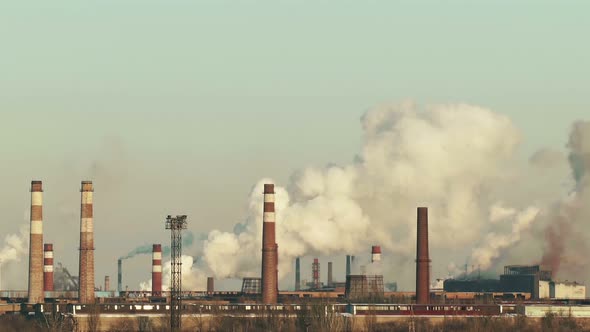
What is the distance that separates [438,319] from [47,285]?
39.7m

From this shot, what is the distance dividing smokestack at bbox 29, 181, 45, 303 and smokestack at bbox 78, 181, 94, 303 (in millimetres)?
4673

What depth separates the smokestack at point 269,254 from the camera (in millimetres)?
103438

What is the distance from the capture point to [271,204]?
10556cm

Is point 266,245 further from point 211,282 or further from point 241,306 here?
point 211,282

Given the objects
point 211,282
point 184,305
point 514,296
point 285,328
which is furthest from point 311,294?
point 285,328

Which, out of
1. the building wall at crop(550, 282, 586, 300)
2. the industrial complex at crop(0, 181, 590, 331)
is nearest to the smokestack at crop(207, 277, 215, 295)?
the industrial complex at crop(0, 181, 590, 331)

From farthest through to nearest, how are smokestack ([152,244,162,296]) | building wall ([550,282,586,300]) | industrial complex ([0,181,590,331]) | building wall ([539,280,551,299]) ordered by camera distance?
smokestack ([152,244,162,296])
building wall ([539,280,551,299])
building wall ([550,282,586,300])
industrial complex ([0,181,590,331])

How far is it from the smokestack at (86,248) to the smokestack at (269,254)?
515 inches

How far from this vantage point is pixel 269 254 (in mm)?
103375

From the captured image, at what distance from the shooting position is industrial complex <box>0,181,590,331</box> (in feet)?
321

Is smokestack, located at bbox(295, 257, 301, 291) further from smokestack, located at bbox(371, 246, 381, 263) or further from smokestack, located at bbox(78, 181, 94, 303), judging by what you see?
smokestack, located at bbox(78, 181, 94, 303)

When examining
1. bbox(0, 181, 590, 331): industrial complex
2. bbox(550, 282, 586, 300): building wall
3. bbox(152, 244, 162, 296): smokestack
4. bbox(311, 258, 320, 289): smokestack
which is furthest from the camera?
bbox(311, 258, 320, 289): smokestack

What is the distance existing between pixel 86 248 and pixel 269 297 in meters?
14.6

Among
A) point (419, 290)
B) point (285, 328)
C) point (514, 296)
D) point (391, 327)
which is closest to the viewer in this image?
point (285, 328)
